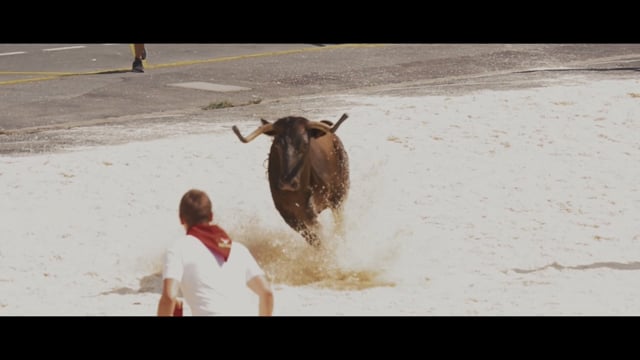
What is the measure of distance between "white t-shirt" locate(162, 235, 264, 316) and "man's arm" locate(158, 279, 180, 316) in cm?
9

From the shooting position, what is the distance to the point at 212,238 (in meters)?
7.33

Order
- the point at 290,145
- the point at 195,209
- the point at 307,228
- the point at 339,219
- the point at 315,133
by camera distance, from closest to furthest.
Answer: the point at 195,209, the point at 290,145, the point at 315,133, the point at 307,228, the point at 339,219

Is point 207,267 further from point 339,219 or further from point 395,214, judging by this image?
point 395,214

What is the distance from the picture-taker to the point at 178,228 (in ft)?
43.2

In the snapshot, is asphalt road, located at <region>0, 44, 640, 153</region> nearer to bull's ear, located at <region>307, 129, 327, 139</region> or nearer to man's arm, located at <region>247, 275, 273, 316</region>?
bull's ear, located at <region>307, 129, 327, 139</region>

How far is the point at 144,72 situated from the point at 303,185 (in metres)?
12.3

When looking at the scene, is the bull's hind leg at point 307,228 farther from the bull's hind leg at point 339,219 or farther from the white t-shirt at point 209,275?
the white t-shirt at point 209,275

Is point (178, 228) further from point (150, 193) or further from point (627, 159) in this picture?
point (627, 159)

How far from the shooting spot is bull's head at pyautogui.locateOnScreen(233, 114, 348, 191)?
11.2 metres

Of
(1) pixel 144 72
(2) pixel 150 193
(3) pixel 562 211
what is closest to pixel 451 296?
(3) pixel 562 211

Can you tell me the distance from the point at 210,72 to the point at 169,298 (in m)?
16.4

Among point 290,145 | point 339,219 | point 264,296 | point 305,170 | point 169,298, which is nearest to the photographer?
point 169,298

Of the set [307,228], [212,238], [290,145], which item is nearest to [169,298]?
[212,238]

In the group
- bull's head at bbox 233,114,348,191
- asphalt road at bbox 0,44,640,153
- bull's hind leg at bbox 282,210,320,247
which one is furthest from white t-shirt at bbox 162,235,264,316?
asphalt road at bbox 0,44,640,153
